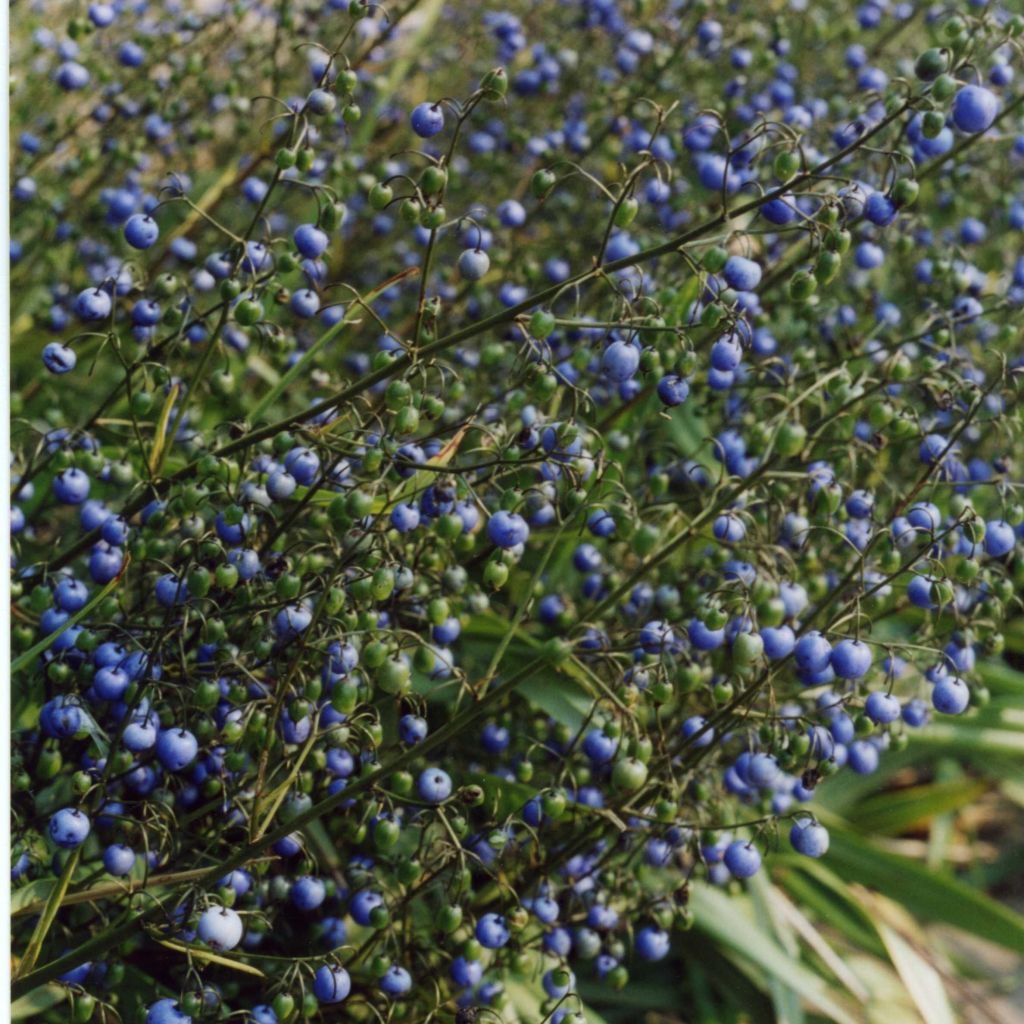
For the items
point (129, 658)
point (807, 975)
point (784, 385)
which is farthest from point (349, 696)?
point (807, 975)

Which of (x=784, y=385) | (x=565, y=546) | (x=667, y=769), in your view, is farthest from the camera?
(x=565, y=546)

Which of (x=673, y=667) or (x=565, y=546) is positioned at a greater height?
(x=565, y=546)

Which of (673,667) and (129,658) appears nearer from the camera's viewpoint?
(129,658)

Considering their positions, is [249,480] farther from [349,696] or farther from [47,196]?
[47,196]

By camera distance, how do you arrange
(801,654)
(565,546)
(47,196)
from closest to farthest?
(801,654), (565,546), (47,196)

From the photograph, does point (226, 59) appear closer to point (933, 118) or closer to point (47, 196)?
point (47, 196)

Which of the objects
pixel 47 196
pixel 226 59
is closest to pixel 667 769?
pixel 47 196

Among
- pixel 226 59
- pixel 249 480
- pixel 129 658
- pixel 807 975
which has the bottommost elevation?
pixel 807 975
